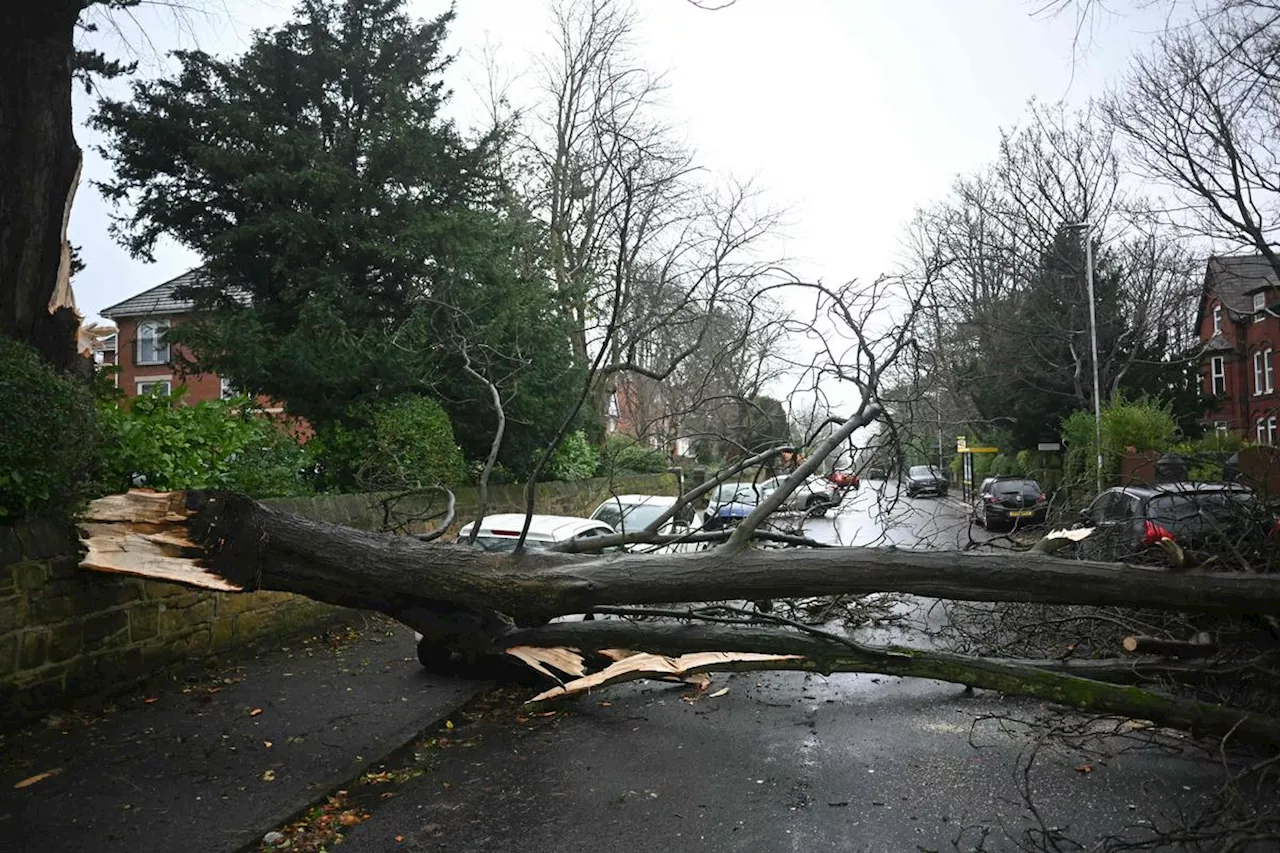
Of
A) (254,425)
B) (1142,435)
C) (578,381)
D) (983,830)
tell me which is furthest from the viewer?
(1142,435)

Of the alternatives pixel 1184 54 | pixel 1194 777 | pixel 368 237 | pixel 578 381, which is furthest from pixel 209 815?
pixel 1184 54

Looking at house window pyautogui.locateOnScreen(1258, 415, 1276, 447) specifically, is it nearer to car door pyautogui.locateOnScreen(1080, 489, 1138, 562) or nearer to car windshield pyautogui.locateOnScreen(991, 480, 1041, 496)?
car windshield pyautogui.locateOnScreen(991, 480, 1041, 496)

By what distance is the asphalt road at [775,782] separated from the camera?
15.7 feet

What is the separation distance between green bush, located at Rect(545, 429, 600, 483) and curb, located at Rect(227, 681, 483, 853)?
1219cm

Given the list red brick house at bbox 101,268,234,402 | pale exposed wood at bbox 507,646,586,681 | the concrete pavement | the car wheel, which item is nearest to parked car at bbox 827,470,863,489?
pale exposed wood at bbox 507,646,586,681

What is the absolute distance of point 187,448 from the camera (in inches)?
336

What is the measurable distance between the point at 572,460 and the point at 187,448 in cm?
1283

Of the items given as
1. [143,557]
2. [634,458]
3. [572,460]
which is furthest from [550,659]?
[634,458]

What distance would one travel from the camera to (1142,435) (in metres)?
24.2

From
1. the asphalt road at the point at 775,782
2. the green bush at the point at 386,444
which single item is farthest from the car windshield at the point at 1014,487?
the asphalt road at the point at 775,782

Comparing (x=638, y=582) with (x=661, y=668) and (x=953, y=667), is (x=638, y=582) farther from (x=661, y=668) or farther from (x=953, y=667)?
(x=953, y=667)

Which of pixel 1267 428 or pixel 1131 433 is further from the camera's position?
pixel 1267 428

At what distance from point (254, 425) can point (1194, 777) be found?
917cm

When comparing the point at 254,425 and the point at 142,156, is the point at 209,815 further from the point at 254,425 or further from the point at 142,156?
the point at 142,156
